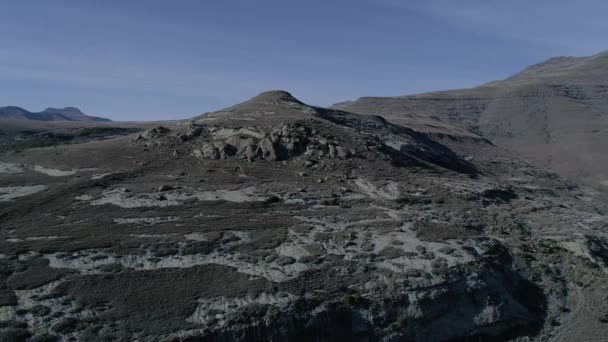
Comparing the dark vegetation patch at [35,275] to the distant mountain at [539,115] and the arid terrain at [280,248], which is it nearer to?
the arid terrain at [280,248]

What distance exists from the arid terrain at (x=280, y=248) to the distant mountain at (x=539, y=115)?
220 ft

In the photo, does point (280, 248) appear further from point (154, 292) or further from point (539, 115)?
point (539, 115)

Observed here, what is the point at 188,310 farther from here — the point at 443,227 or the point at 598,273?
the point at 598,273

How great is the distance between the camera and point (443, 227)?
36.4m

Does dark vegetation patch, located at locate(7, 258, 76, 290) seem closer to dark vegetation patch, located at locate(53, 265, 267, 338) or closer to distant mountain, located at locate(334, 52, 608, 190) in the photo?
dark vegetation patch, located at locate(53, 265, 267, 338)

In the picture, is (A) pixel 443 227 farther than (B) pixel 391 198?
No

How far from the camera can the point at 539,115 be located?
154 meters

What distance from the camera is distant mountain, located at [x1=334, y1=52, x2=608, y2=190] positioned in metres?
115

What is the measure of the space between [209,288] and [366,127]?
51.8 m

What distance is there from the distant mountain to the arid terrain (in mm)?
67199

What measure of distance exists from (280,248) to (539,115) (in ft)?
495

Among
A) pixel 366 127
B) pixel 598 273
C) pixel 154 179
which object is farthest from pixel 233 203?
pixel 366 127

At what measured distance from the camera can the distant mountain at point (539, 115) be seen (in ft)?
376

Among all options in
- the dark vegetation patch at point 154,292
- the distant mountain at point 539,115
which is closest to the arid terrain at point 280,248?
the dark vegetation patch at point 154,292
